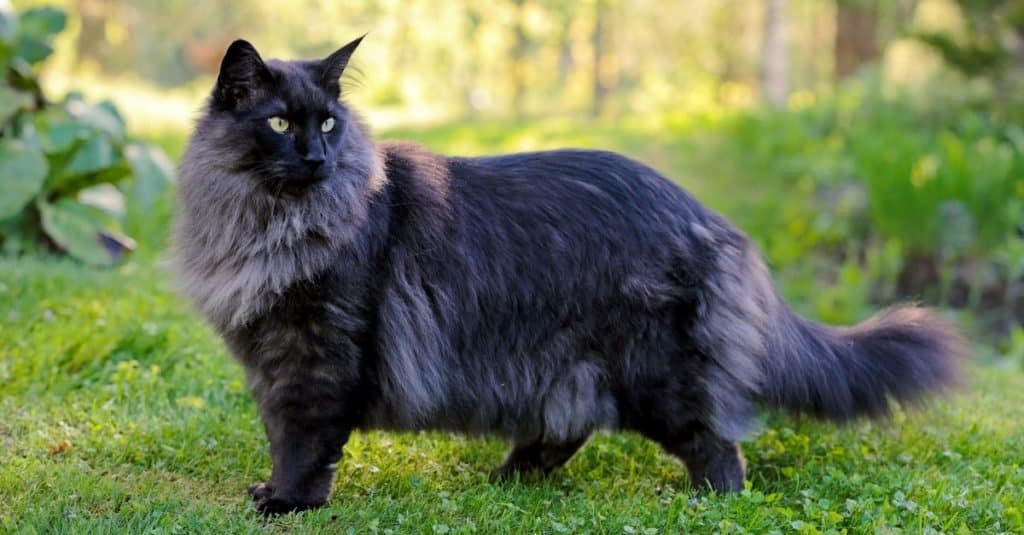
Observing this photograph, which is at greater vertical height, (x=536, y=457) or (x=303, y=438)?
(x=303, y=438)

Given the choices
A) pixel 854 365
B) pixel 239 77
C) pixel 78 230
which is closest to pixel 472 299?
pixel 239 77

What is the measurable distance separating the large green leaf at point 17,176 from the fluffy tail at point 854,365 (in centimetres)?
344

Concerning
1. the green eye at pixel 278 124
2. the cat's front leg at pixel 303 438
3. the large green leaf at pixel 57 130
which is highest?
the green eye at pixel 278 124

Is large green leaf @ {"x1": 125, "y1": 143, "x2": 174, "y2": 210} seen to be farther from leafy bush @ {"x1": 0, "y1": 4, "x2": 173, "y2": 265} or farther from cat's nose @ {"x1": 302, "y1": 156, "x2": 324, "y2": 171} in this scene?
cat's nose @ {"x1": 302, "y1": 156, "x2": 324, "y2": 171}

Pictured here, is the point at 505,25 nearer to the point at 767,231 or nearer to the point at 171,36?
the point at 171,36

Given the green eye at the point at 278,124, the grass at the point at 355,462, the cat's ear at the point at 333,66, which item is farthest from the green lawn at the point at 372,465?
the cat's ear at the point at 333,66

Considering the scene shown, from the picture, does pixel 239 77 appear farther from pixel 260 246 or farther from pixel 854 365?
pixel 854 365

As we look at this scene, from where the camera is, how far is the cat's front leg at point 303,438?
278cm

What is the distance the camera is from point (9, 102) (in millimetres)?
4891

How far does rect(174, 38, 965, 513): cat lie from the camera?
9.16ft

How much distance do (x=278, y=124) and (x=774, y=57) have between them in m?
10.7

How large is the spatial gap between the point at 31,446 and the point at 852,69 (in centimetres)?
1229

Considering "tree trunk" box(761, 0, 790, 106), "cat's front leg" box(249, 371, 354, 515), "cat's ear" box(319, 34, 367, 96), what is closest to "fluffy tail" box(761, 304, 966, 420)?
"cat's front leg" box(249, 371, 354, 515)

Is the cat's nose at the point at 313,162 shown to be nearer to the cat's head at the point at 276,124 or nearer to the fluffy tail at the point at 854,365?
the cat's head at the point at 276,124
